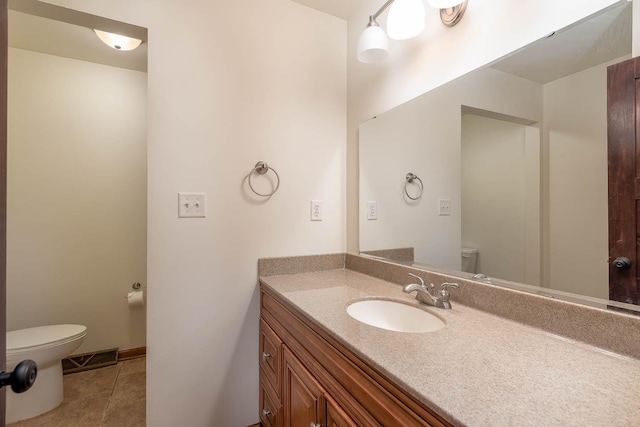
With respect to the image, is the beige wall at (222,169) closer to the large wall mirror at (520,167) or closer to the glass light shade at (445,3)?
the large wall mirror at (520,167)

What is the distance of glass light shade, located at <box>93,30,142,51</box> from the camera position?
172cm

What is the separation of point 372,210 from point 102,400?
2.11 m

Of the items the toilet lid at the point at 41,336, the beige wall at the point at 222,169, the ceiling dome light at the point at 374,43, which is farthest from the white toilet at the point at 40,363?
the ceiling dome light at the point at 374,43

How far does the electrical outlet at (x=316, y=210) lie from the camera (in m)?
1.72

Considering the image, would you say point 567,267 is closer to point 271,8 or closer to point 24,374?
point 24,374

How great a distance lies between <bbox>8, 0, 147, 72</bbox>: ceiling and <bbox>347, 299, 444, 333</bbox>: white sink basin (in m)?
1.61

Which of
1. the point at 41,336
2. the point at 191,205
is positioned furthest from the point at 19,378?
the point at 41,336

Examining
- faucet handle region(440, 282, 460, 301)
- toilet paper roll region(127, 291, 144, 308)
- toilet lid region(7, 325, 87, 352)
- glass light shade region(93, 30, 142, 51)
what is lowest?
toilet lid region(7, 325, 87, 352)

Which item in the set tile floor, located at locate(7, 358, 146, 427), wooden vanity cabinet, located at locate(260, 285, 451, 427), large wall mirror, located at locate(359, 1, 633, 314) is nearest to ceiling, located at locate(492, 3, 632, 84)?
large wall mirror, located at locate(359, 1, 633, 314)

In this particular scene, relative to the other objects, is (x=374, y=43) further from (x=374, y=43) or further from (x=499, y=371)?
(x=499, y=371)

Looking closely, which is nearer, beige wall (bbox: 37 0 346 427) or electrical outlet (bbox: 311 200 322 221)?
beige wall (bbox: 37 0 346 427)

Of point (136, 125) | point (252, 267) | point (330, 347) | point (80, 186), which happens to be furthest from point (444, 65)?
point (80, 186)

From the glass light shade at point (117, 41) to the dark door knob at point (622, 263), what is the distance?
247cm

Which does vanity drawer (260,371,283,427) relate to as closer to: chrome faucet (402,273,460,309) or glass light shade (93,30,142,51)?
chrome faucet (402,273,460,309)
